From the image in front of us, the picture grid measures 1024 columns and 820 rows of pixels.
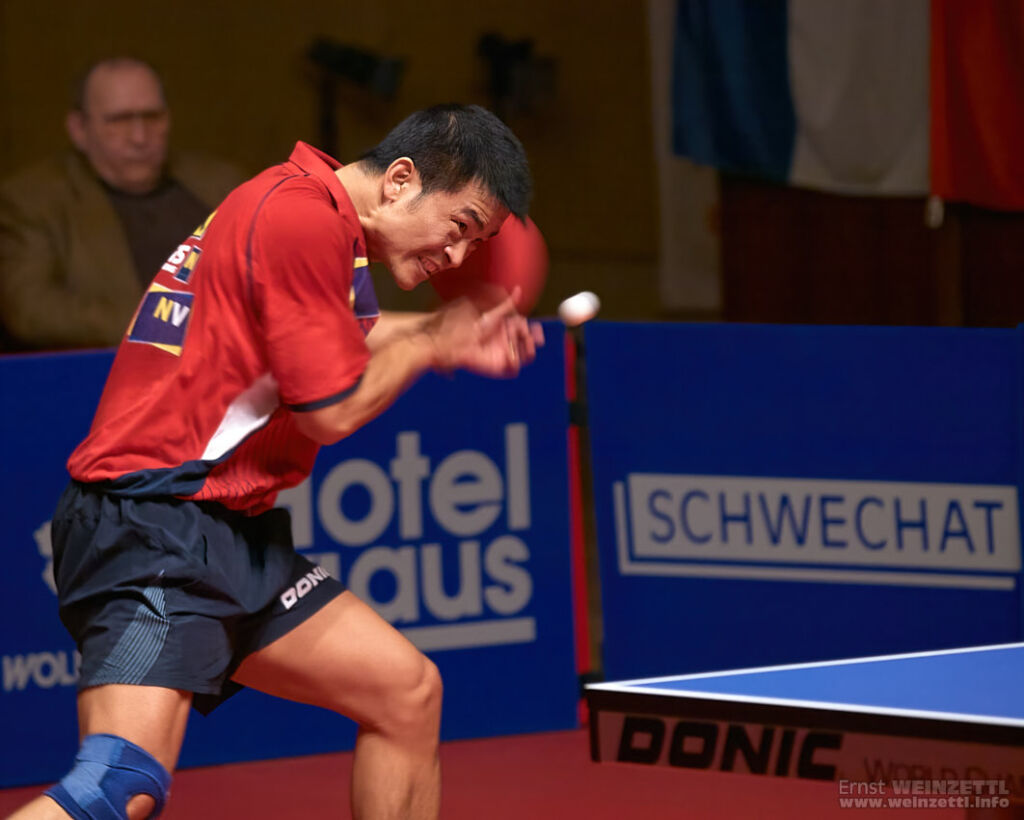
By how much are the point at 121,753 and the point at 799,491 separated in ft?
7.55

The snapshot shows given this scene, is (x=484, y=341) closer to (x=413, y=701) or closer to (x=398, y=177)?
(x=398, y=177)

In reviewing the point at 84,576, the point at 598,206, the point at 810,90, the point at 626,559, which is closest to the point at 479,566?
the point at 626,559

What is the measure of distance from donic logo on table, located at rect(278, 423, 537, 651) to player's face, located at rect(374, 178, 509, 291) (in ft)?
5.12

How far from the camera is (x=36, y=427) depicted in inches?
139

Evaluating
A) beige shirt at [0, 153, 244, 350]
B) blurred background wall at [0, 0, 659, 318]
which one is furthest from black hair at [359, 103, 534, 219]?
blurred background wall at [0, 0, 659, 318]

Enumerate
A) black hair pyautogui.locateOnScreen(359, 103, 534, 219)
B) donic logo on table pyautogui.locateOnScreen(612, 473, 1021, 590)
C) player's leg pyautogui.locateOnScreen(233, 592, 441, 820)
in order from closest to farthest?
black hair pyautogui.locateOnScreen(359, 103, 534, 219) < player's leg pyautogui.locateOnScreen(233, 592, 441, 820) < donic logo on table pyautogui.locateOnScreen(612, 473, 1021, 590)

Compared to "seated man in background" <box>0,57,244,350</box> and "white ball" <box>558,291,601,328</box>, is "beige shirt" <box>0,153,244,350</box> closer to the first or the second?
"seated man in background" <box>0,57,244,350</box>

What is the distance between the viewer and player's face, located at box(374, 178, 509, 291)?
7.22 ft

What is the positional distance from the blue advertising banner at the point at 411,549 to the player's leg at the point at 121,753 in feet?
5.19

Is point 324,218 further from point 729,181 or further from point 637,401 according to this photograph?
point 729,181

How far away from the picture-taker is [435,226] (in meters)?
2.21

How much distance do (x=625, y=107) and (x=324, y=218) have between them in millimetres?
6850

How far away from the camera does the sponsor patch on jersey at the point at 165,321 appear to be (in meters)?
2.12

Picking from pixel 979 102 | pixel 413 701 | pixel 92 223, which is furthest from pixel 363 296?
pixel 979 102
